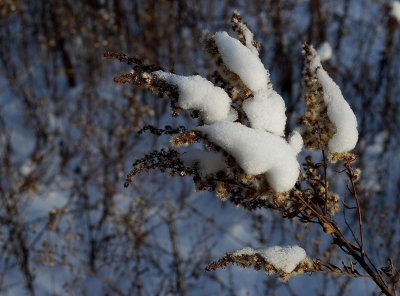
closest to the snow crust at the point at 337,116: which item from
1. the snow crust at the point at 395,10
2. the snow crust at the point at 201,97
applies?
the snow crust at the point at 201,97

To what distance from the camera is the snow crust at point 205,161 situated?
111 centimetres

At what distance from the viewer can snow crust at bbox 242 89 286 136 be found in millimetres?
1081

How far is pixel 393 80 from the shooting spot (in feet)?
15.9

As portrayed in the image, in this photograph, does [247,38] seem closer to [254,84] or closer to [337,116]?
[254,84]

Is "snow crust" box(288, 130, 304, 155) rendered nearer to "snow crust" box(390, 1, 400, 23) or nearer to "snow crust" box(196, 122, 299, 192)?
"snow crust" box(196, 122, 299, 192)

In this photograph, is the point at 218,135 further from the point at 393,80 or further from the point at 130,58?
the point at 393,80

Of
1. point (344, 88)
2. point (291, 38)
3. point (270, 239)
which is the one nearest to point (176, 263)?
point (270, 239)

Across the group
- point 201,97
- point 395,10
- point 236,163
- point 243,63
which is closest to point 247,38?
point 243,63

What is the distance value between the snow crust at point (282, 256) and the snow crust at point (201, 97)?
1.08 feet

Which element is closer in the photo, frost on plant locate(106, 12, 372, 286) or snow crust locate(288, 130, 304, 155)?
frost on plant locate(106, 12, 372, 286)

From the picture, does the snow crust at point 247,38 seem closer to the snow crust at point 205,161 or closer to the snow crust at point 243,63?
the snow crust at point 243,63

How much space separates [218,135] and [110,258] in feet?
8.76

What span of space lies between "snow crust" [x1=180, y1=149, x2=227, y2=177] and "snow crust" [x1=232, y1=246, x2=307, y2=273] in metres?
0.20

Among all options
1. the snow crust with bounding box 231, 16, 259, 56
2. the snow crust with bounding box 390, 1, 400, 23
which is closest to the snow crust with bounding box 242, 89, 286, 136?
the snow crust with bounding box 231, 16, 259, 56
